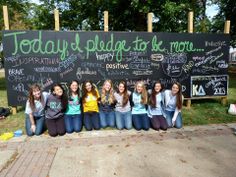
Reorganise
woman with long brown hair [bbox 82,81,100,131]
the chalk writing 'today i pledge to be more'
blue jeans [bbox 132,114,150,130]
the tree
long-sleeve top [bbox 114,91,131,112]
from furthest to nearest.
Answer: the tree → the chalk writing 'today i pledge to be more' → long-sleeve top [bbox 114,91,131,112] → woman with long brown hair [bbox 82,81,100,131] → blue jeans [bbox 132,114,150,130]

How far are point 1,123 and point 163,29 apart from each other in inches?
358

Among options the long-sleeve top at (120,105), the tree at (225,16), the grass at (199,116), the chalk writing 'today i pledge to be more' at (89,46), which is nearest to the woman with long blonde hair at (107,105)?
the long-sleeve top at (120,105)

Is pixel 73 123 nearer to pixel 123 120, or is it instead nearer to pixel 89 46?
pixel 123 120

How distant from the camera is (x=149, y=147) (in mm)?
4664

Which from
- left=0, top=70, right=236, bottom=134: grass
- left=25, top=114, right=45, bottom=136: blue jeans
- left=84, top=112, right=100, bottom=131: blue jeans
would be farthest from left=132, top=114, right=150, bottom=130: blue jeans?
left=25, top=114, right=45, bottom=136: blue jeans

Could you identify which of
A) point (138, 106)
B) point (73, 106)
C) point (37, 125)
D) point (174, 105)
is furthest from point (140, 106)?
point (37, 125)

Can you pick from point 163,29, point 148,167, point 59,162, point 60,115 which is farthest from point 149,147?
point 163,29

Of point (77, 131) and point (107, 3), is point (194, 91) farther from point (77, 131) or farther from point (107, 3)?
point (107, 3)

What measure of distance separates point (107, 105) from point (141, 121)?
89cm

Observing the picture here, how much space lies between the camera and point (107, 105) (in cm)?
591

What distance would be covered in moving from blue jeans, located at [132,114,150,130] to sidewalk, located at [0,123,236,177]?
5.5 inches

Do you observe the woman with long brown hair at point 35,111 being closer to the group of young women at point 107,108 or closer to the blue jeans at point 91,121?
the group of young women at point 107,108

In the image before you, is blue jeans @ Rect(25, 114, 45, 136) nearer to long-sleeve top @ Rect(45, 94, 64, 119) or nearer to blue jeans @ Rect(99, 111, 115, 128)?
long-sleeve top @ Rect(45, 94, 64, 119)

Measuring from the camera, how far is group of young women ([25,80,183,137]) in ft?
18.1
